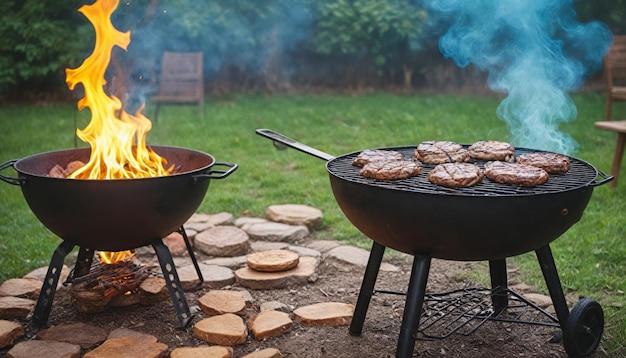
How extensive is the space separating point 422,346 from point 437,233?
936 millimetres

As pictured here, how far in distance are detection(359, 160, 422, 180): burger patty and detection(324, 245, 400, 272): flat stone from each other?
5.01 feet

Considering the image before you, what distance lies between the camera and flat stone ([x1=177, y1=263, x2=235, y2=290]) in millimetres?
3973

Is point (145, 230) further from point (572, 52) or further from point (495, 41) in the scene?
point (572, 52)

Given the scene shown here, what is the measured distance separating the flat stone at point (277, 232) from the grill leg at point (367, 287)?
5.16ft

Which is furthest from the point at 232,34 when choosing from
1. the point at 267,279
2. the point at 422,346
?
the point at 422,346

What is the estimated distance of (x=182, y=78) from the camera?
387 inches

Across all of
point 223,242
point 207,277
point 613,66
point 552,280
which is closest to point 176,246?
point 223,242

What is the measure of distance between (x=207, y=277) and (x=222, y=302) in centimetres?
48

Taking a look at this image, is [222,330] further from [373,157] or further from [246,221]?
[246,221]

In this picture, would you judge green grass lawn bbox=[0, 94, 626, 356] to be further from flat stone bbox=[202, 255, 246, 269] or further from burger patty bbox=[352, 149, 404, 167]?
burger patty bbox=[352, 149, 404, 167]

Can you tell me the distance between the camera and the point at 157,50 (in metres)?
10.9

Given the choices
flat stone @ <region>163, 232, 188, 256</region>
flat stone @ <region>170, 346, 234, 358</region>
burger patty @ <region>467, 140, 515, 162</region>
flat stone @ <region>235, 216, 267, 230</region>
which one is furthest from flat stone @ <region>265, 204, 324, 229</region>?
flat stone @ <region>170, 346, 234, 358</region>

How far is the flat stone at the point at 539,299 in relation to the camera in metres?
3.76

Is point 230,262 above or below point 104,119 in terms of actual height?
below
